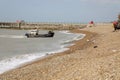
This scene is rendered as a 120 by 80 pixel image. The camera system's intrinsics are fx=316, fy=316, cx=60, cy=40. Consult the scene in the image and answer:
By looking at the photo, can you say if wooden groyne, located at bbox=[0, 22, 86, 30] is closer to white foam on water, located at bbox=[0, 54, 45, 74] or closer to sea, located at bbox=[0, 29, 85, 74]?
sea, located at bbox=[0, 29, 85, 74]

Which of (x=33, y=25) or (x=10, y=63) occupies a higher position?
(x=10, y=63)

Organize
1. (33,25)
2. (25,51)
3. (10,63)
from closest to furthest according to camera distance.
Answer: (10,63)
(25,51)
(33,25)

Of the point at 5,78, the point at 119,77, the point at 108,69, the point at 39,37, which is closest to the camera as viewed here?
the point at 119,77

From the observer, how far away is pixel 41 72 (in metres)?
14.3

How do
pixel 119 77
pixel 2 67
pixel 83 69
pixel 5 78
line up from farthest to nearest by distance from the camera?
pixel 2 67 < pixel 5 78 < pixel 83 69 < pixel 119 77

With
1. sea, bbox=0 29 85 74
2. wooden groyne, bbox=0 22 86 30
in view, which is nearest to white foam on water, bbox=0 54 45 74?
sea, bbox=0 29 85 74

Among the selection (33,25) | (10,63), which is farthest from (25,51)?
(33,25)

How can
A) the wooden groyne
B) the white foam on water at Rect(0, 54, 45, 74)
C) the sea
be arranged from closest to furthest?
the white foam on water at Rect(0, 54, 45, 74) → the sea → the wooden groyne

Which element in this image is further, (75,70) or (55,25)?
(55,25)

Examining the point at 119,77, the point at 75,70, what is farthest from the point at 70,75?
the point at 119,77

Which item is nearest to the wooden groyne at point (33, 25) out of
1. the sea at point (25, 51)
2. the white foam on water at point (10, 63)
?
the sea at point (25, 51)

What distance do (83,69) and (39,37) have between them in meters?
49.5

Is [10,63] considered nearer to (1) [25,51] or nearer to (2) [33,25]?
(1) [25,51]

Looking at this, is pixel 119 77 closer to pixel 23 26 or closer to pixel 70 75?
pixel 70 75
